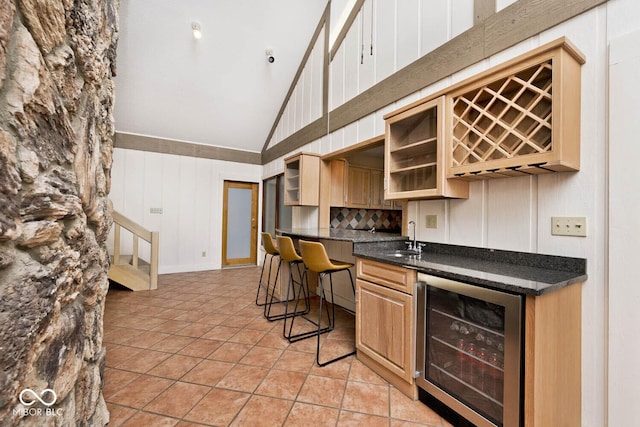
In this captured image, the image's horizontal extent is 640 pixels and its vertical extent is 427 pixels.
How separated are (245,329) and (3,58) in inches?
109

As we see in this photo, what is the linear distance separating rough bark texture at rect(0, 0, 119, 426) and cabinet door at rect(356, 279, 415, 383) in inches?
68.2

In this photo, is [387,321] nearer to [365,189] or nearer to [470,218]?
[470,218]

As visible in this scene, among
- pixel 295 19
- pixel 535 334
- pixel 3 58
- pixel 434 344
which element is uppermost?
pixel 295 19

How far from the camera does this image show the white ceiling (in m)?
4.02

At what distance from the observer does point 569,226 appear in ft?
5.41

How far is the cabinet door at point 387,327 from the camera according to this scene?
1876 millimetres

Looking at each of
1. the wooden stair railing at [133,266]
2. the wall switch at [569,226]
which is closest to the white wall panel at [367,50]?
the wall switch at [569,226]

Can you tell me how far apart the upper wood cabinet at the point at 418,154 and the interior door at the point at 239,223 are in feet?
15.3

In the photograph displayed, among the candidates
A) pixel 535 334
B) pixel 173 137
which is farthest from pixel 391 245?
pixel 173 137

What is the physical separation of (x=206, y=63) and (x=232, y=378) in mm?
4666

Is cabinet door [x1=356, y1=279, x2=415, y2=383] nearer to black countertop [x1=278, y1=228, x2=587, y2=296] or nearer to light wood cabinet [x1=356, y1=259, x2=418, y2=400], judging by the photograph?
light wood cabinet [x1=356, y1=259, x2=418, y2=400]

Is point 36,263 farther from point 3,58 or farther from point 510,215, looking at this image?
point 510,215

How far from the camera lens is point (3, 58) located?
2.24 ft

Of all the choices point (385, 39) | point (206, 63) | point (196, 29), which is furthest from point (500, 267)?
point (206, 63)
